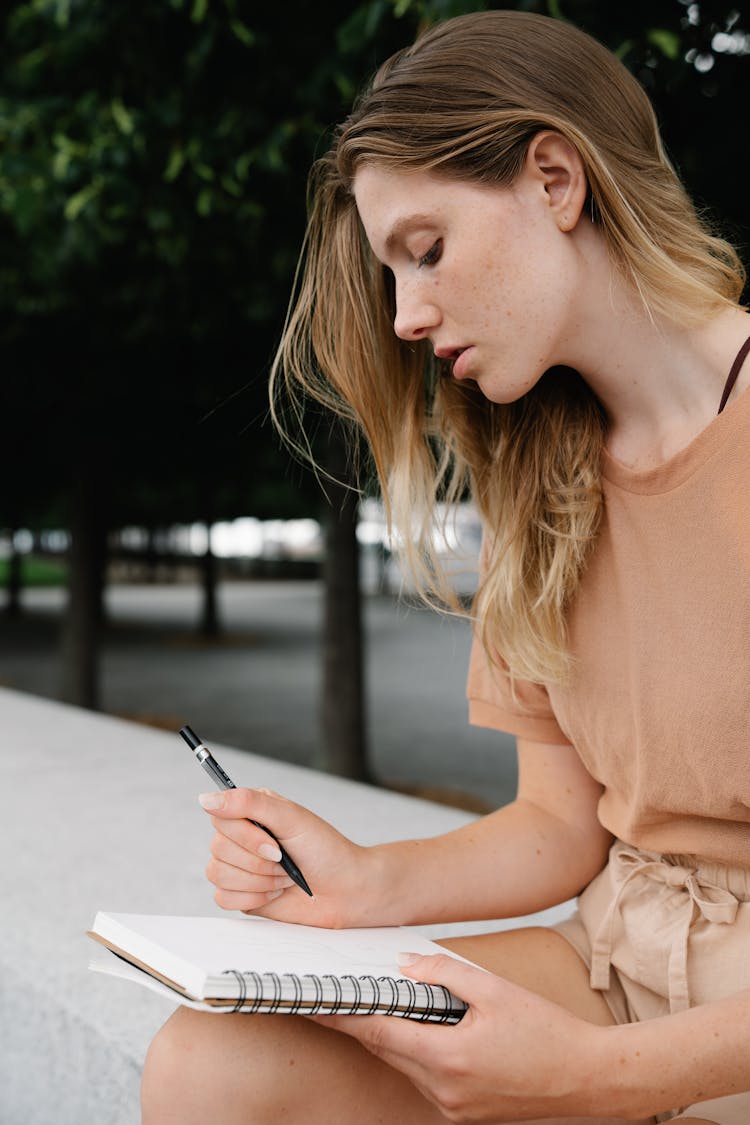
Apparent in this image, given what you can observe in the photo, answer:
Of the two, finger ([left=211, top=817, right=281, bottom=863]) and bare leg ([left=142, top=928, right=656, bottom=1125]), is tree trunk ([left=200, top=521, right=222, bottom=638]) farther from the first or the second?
bare leg ([left=142, top=928, right=656, bottom=1125])

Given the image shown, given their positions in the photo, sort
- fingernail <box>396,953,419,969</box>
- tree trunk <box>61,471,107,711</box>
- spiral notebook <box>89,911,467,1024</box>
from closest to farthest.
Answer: spiral notebook <box>89,911,467,1024</box> → fingernail <box>396,953,419,969</box> → tree trunk <box>61,471,107,711</box>

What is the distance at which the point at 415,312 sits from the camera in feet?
5.39

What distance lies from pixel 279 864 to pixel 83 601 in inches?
374

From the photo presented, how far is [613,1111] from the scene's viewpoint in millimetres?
1399

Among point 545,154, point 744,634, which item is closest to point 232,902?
point 744,634

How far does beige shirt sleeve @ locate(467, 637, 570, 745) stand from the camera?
188 centimetres

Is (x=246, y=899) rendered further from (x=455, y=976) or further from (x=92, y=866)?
(x=92, y=866)

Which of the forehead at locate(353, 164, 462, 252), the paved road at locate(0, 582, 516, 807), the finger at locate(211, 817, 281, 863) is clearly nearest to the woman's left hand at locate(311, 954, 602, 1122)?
the finger at locate(211, 817, 281, 863)

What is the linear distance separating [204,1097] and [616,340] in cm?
104

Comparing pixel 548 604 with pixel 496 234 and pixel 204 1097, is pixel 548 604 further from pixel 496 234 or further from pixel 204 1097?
pixel 204 1097

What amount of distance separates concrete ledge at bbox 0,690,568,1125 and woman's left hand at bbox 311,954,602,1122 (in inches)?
38.0

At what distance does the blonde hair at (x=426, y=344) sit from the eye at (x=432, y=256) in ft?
0.30

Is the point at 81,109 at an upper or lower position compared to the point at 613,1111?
upper

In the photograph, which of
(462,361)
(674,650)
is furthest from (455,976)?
(462,361)
